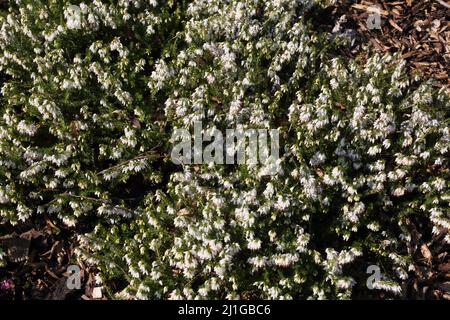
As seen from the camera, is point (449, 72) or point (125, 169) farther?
point (449, 72)

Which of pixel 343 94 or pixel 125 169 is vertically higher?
pixel 343 94

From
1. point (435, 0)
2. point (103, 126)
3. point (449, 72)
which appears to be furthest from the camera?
point (435, 0)

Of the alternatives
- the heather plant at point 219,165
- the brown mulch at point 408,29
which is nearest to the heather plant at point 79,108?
the heather plant at point 219,165

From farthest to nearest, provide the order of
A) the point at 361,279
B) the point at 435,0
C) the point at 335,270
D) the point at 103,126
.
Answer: the point at 435,0
the point at 103,126
the point at 361,279
the point at 335,270

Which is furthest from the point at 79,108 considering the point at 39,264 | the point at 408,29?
the point at 408,29

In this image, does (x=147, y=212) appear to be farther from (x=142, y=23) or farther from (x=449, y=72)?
(x=449, y=72)

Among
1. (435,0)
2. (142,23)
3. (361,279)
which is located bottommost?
(361,279)

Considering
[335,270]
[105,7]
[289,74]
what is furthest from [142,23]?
[335,270]

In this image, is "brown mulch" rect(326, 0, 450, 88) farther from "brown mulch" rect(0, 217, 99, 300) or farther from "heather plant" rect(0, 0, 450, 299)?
"brown mulch" rect(0, 217, 99, 300)
